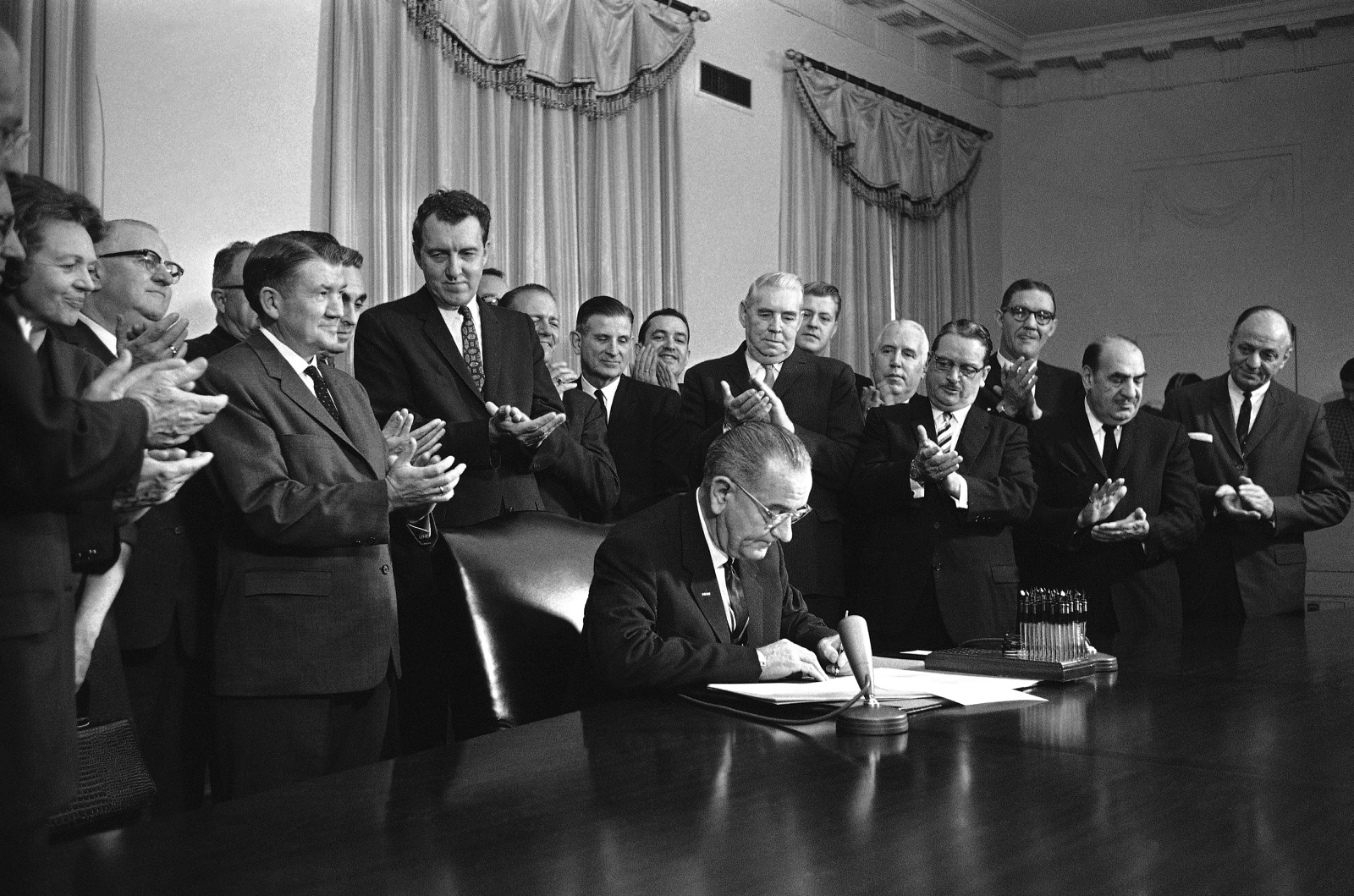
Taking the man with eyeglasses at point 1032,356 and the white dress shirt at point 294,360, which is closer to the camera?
the white dress shirt at point 294,360

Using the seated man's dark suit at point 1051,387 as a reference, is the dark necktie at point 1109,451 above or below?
below

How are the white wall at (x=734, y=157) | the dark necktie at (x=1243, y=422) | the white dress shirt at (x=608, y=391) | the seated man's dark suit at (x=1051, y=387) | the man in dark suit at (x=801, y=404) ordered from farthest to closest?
1. the white wall at (x=734, y=157)
2. the seated man's dark suit at (x=1051, y=387)
3. the dark necktie at (x=1243, y=422)
4. the white dress shirt at (x=608, y=391)
5. the man in dark suit at (x=801, y=404)

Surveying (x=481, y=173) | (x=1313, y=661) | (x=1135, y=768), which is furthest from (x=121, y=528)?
(x=481, y=173)

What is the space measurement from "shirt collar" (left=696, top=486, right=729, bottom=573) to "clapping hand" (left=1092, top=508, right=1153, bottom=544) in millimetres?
1892

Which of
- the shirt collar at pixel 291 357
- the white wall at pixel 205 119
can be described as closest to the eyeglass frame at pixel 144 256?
the shirt collar at pixel 291 357

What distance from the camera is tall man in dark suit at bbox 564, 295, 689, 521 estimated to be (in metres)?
4.65

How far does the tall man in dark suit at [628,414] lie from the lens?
4.65m

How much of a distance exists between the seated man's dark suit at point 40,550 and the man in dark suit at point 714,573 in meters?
1.04

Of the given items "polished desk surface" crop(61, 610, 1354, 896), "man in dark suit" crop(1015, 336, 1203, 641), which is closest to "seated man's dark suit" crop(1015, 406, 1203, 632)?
"man in dark suit" crop(1015, 336, 1203, 641)

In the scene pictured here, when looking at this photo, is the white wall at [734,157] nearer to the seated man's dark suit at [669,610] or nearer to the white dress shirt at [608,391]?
the white dress shirt at [608,391]

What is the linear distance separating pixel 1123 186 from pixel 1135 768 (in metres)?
8.55

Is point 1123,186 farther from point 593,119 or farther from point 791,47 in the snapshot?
point 593,119

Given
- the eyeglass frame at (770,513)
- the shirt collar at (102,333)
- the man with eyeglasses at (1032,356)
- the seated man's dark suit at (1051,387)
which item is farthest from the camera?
the seated man's dark suit at (1051,387)

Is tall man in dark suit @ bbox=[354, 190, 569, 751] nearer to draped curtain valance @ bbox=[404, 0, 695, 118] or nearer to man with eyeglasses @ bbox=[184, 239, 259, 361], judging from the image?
man with eyeglasses @ bbox=[184, 239, 259, 361]
